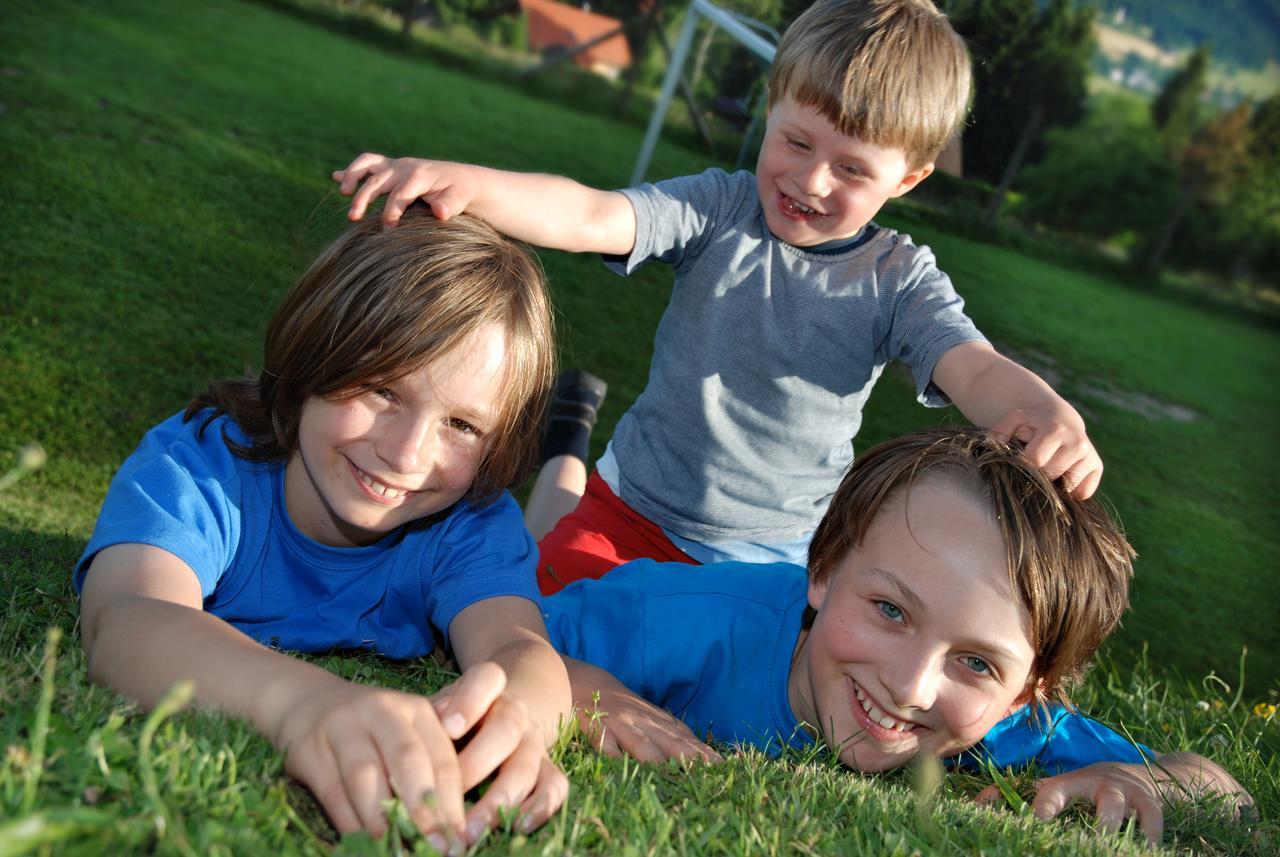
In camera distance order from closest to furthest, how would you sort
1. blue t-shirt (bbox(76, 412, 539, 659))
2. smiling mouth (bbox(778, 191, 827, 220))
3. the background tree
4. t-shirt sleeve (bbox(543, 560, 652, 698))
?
1. blue t-shirt (bbox(76, 412, 539, 659))
2. t-shirt sleeve (bbox(543, 560, 652, 698))
3. smiling mouth (bbox(778, 191, 827, 220))
4. the background tree

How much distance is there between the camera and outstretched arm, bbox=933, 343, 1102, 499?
7.66 ft

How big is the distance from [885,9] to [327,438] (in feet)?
6.38

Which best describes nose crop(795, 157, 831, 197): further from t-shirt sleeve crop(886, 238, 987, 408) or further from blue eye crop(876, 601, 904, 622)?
blue eye crop(876, 601, 904, 622)

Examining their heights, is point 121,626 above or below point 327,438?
below

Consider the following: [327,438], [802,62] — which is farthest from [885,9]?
[327,438]

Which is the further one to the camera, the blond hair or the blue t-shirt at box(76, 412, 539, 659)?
the blue t-shirt at box(76, 412, 539, 659)

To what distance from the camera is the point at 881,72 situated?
309 cm

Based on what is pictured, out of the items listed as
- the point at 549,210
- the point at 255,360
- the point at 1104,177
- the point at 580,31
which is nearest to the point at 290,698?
the point at 549,210

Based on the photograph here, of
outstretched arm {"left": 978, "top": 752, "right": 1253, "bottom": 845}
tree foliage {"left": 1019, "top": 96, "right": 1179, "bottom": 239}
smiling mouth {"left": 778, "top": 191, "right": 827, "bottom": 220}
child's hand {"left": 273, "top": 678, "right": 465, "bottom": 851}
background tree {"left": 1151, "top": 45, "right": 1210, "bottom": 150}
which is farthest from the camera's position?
background tree {"left": 1151, "top": 45, "right": 1210, "bottom": 150}

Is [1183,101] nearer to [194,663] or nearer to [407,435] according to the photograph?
[407,435]

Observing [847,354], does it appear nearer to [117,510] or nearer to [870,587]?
[870,587]

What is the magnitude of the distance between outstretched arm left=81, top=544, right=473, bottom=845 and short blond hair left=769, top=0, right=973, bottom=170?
6.64 feet

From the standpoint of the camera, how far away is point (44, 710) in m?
1.21

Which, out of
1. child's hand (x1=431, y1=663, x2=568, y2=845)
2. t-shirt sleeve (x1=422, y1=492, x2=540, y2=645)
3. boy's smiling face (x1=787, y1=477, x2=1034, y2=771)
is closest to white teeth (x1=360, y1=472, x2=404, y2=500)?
t-shirt sleeve (x1=422, y1=492, x2=540, y2=645)
